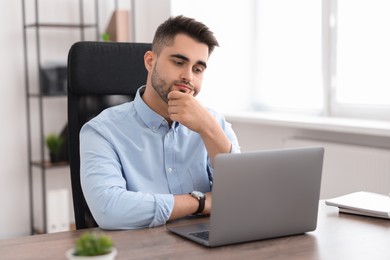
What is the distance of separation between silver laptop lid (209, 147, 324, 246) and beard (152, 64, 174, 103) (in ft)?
1.78

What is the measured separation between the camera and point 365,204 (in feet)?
5.85

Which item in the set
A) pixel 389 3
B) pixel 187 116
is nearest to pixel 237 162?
pixel 187 116

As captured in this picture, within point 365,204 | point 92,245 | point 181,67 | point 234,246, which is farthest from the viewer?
point 181,67

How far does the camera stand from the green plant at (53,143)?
13.1 feet

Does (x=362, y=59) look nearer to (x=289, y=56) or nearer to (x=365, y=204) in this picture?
(x=289, y=56)

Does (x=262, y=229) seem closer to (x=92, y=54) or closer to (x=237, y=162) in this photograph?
(x=237, y=162)

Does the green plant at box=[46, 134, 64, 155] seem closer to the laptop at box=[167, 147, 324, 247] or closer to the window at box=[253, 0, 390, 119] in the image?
the window at box=[253, 0, 390, 119]

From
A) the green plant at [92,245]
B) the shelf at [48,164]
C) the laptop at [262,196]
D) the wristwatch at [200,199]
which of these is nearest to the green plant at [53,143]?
the shelf at [48,164]

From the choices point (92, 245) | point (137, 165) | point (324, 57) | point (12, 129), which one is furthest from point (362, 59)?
point (92, 245)

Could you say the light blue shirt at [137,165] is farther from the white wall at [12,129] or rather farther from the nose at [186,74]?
the white wall at [12,129]

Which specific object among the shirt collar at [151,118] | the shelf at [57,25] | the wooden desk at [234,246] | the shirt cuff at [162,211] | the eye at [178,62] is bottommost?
the wooden desk at [234,246]

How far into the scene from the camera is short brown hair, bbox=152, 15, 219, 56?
1894mm

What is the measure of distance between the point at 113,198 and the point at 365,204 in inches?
28.1

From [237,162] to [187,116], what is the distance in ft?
1.52
